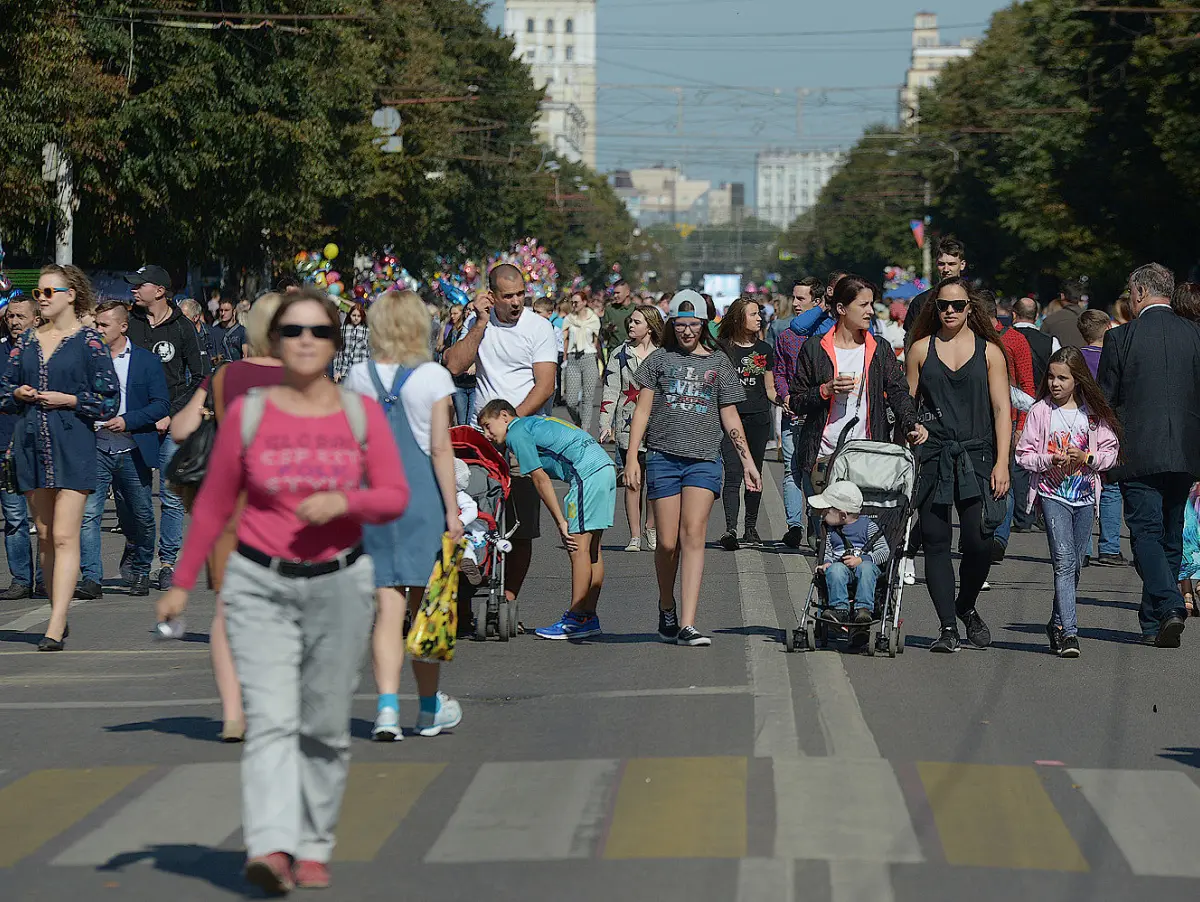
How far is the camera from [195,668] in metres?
10.4

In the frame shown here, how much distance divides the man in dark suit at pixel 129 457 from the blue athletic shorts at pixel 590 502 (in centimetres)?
345

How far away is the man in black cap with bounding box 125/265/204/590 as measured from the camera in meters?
13.9

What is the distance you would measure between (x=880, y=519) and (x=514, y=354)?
2.25 metres

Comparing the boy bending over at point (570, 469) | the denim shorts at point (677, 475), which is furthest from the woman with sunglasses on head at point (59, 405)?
the denim shorts at point (677, 475)

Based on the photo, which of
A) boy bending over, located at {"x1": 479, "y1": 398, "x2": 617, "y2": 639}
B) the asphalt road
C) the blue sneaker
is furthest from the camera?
the blue sneaker

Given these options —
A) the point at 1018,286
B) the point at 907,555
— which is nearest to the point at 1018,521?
the point at 907,555

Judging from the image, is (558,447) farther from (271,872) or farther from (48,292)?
(271,872)

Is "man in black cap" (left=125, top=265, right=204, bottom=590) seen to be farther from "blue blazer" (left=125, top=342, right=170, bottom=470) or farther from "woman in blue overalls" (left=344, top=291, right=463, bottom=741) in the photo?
"woman in blue overalls" (left=344, top=291, right=463, bottom=741)

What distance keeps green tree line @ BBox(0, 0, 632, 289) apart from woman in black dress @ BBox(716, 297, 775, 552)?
1764 cm

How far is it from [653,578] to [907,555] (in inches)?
130

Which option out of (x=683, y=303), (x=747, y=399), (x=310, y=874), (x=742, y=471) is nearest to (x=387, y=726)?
(x=310, y=874)

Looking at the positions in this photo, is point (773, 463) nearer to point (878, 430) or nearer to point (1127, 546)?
point (1127, 546)

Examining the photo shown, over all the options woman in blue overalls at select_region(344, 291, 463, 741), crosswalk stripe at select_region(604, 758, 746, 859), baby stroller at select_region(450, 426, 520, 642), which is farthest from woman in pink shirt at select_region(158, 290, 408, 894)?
baby stroller at select_region(450, 426, 520, 642)

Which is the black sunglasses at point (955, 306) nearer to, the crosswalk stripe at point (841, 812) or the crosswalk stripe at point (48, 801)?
the crosswalk stripe at point (841, 812)
